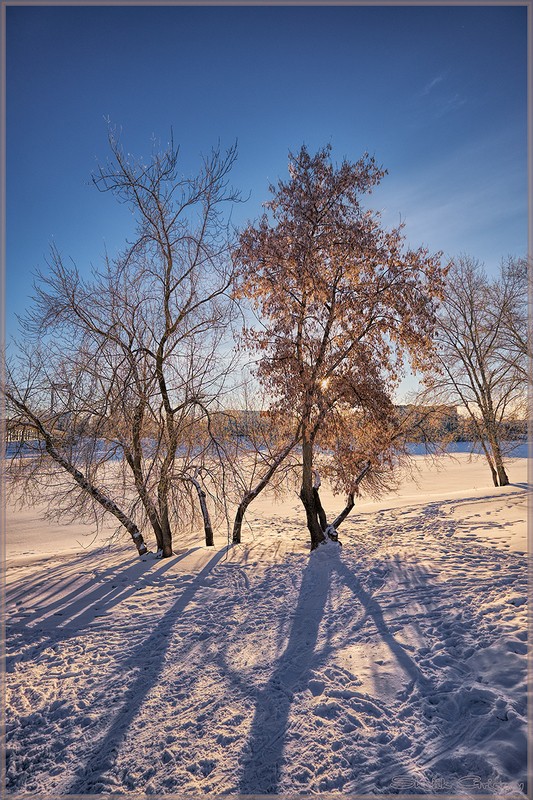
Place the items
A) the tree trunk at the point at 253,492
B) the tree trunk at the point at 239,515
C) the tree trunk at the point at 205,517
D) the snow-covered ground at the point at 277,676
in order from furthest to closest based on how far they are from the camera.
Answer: the tree trunk at the point at 239,515, the tree trunk at the point at 253,492, the tree trunk at the point at 205,517, the snow-covered ground at the point at 277,676

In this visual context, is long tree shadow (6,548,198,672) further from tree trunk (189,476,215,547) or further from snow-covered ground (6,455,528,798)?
tree trunk (189,476,215,547)

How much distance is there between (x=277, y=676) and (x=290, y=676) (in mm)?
134

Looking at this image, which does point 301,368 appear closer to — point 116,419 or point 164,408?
point 164,408

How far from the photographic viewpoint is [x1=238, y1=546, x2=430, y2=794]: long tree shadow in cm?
294

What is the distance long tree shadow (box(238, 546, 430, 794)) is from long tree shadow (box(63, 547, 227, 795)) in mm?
1122

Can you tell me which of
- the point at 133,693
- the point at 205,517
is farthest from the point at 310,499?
the point at 133,693

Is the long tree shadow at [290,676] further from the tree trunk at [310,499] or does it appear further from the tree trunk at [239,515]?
the tree trunk at [239,515]

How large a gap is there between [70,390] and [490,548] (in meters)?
8.20

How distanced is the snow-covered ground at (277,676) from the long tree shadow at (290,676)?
0.02 metres

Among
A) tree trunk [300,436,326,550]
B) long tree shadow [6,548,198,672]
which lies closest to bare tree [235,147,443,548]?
tree trunk [300,436,326,550]

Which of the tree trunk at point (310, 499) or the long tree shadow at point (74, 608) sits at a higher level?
the tree trunk at point (310, 499)

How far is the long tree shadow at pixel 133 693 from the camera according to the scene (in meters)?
3.04

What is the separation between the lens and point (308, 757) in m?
3.01

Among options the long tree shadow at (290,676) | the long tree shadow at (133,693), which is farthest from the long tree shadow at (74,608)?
the long tree shadow at (290,676)
